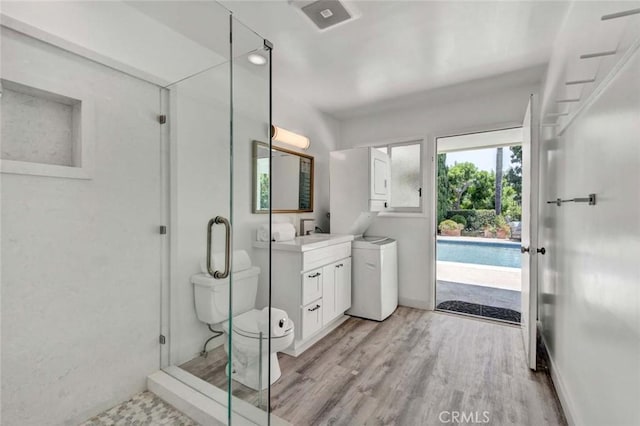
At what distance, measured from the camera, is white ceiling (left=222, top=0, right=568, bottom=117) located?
182 cm

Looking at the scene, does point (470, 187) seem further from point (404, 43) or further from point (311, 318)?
point (311, 318)

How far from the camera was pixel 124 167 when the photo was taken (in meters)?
1.82

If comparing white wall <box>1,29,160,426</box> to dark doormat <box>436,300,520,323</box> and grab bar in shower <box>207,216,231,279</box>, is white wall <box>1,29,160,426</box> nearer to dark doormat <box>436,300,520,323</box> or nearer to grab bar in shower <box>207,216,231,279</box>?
grab bar in shower <box>207,216,231,279</box>

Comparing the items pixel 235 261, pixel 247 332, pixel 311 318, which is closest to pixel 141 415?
pixel 247 332

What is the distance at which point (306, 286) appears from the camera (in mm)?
2391

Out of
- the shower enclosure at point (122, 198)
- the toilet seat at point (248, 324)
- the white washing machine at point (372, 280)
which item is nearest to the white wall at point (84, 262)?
the shower enclosure at point (122, 198)

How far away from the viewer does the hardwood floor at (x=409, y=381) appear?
1.65m

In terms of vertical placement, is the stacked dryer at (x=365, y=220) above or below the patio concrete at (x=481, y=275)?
above

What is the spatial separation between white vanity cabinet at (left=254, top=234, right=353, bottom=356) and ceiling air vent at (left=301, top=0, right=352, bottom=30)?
1.62 m

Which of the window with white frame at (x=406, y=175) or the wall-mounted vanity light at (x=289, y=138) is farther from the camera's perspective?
the window with white frame at (x=406, y=175)

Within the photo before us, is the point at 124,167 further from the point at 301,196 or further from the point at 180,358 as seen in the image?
the point at 301,196

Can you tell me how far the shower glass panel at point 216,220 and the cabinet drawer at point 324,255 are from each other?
0.76 metres

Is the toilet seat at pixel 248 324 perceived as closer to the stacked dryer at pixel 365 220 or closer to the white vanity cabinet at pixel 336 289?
the white vanity cabinet at pixel 336 289

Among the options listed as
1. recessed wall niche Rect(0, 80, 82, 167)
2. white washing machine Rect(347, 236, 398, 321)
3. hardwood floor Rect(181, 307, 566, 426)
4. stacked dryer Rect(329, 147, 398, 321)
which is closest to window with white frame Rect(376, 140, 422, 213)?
stacked dryer Rect(329, 147, 398, 321)
